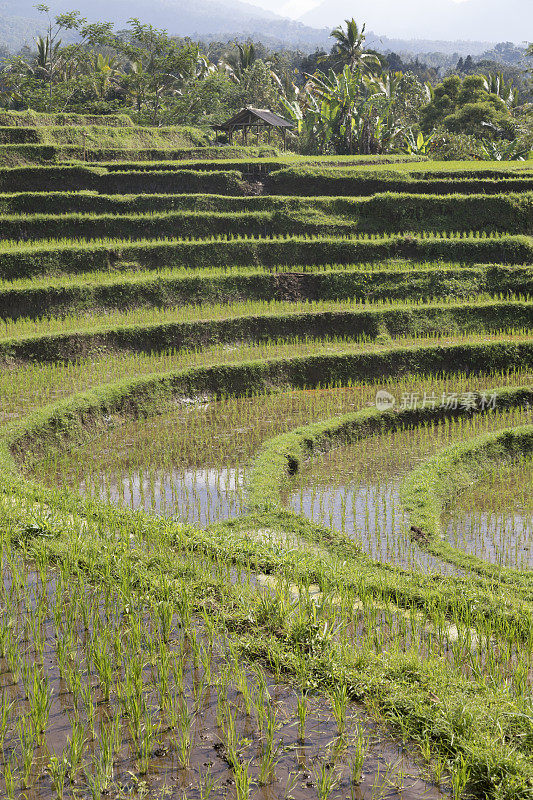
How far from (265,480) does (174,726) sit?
4.48 m

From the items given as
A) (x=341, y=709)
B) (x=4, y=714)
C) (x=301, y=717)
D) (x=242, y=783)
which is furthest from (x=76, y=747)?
(x=341, y=709)

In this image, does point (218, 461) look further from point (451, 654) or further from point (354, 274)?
point (354, 274)

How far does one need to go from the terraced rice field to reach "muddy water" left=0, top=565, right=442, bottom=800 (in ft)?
0.04

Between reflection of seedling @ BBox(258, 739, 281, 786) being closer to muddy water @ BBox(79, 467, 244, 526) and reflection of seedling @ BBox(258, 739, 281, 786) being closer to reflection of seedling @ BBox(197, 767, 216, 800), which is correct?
reflection of seedling @ BBox(197, 767, 216, 800)

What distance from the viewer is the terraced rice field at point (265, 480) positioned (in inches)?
121

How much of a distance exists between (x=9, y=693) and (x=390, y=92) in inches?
1368

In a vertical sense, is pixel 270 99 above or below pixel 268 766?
above

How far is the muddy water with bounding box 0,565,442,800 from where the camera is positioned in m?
2.84

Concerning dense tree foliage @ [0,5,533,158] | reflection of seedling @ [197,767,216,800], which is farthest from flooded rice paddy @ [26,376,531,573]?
dense tree foliage @ [0,5,533,158]

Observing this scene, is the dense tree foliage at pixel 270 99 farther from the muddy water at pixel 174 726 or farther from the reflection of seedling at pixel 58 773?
the reflection of seedling at pixel 58 773

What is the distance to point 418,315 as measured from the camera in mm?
13719

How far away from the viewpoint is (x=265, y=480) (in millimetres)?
7594

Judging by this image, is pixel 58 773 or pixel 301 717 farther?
pixel 301 717

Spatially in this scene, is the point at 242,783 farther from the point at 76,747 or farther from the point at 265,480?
the point at 265,480
